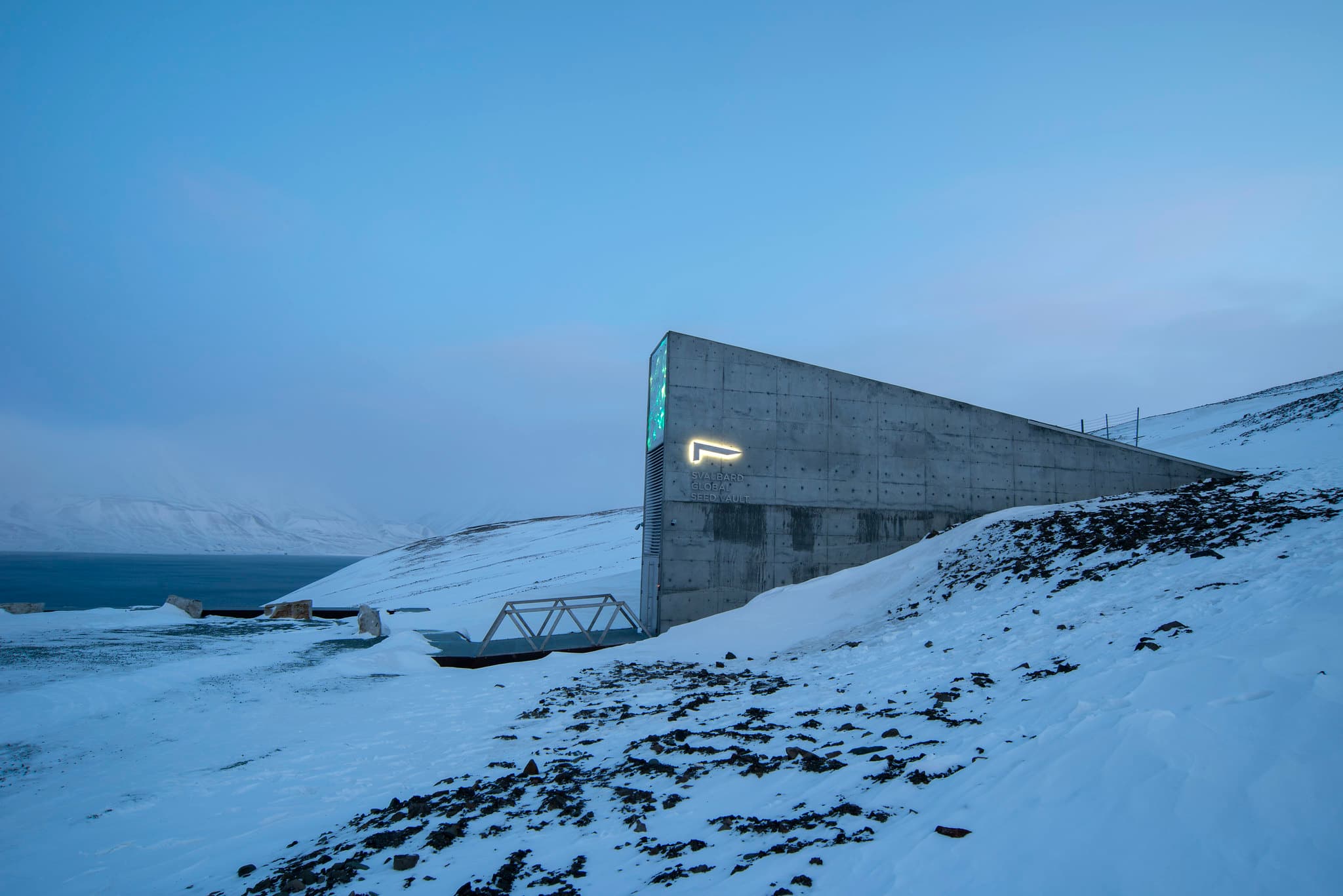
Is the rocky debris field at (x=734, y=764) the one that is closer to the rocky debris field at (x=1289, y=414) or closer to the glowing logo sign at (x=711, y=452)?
the glowing logo sign at (x=711, y=452)

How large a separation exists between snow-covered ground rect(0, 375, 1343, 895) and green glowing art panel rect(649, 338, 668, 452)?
5268 millimetres

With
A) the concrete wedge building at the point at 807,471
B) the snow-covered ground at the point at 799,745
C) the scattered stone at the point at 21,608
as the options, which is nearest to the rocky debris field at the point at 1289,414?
the concrete wedge building at the point at 807,471

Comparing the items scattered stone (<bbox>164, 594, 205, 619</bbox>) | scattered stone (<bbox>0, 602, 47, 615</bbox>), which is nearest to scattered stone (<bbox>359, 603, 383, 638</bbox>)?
scattered stone (<bbox>164, 594, 205, 619</bbox>)

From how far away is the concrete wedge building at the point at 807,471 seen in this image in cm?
1602

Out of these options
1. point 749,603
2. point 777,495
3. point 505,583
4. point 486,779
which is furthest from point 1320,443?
point 505,583

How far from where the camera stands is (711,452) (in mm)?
16266

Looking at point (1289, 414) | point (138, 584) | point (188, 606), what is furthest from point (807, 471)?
point (138, 584)

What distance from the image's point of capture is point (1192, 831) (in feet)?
11.0

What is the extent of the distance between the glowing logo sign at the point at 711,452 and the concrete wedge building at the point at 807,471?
2cm

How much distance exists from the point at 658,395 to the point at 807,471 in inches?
170

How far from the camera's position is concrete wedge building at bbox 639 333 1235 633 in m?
16.0

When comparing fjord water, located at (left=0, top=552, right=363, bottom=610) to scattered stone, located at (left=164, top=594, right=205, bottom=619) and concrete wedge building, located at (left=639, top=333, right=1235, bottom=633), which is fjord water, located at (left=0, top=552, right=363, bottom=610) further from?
concrete wedge building, located at (left=639, top=333, right=1235, bottom=633)

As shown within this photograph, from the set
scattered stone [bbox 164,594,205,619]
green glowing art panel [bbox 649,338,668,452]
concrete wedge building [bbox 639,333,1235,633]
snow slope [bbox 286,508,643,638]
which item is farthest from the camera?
snow slope [bbox 286,508,643,638]

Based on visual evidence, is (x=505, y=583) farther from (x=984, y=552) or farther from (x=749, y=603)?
(x=984, y=552)
